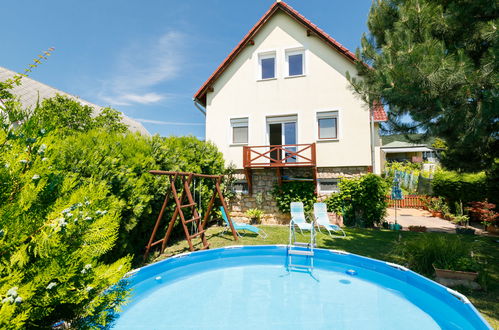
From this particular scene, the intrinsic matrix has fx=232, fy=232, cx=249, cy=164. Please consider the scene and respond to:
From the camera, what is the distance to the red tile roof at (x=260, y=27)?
1170 centimetres

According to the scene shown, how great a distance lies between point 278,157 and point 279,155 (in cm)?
24

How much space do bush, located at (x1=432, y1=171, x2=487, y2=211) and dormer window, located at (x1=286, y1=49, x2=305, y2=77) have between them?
10.3m

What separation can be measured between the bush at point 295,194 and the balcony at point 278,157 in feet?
1.35

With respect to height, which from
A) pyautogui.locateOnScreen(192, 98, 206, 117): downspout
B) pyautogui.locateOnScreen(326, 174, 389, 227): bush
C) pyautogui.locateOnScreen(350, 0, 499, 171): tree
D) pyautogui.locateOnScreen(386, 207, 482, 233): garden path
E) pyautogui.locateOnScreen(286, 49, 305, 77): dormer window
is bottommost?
pyautogui.locateOnScreen(386, 207, 482, 233): garden path

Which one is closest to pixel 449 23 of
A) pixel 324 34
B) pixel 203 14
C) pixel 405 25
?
pixel 405 25

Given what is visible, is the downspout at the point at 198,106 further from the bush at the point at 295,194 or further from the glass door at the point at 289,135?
the bush at the point at 295,194

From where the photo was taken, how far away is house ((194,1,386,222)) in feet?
37.9

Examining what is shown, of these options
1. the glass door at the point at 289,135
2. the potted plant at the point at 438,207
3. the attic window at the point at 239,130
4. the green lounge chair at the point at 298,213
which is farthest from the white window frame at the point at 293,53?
the potted plant at the point at 438,207

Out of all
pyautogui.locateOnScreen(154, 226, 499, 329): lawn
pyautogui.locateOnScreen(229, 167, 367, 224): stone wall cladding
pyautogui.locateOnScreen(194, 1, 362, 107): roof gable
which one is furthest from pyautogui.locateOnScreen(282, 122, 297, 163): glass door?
pyautogui.locateOnScreen(194, 1, 362, 107): roof gable

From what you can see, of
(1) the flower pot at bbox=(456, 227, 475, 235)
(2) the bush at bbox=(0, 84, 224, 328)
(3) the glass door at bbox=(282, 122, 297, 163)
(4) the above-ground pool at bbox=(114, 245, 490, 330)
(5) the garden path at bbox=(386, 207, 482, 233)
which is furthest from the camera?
(3) the glass door at bbox=(282, 122, 297, 163)

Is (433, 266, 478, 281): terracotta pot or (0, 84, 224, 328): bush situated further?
(433, 266, 478, 281): terracotta pot

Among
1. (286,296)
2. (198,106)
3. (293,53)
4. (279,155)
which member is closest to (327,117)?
(279,155)

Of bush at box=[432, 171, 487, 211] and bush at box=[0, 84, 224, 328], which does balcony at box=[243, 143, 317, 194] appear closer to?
bush at box=[432, 171, 487, 211]

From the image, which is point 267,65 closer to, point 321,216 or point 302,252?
point 321,216
